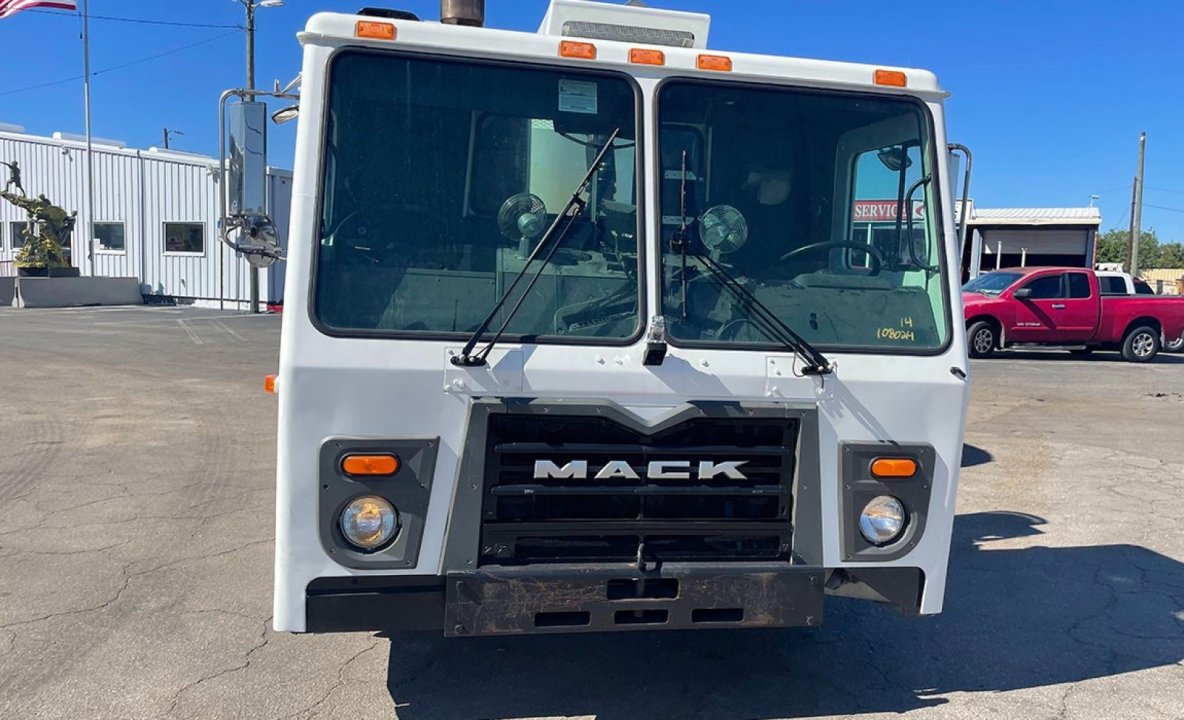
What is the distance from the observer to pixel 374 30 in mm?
3260

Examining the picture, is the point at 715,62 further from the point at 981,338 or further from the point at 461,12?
the point at 981,338

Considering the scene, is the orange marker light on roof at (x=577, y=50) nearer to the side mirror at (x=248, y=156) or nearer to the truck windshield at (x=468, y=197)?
the truck windshield at (x=468, y=197)

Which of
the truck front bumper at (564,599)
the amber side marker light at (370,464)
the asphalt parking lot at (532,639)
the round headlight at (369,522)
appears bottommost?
the asphalt parking lot at (532,639)

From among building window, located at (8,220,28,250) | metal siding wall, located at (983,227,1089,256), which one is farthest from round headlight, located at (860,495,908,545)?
building window, located at (8,220,28,250)

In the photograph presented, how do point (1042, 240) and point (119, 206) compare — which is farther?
point (119, 206)

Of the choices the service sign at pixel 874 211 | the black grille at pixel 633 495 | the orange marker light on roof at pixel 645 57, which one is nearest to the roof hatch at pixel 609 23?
the orange marker light on roof at pixel 645 57

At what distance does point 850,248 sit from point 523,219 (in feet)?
4.30

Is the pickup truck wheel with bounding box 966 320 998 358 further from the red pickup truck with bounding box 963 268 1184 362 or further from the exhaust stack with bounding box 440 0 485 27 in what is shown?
the exhaust stack with bounding box 440 0 485 27

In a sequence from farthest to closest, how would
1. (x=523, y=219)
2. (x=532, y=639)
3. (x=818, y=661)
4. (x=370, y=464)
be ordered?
(x=532, y=639), (x=818, y=661), (x=523, y=219), (x=370, y=464)

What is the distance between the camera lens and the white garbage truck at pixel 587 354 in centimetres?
320

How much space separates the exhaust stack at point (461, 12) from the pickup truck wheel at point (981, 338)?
52.3 ft

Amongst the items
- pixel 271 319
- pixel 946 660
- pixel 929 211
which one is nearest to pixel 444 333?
pixel 929 211

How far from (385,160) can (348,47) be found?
1.31 ft

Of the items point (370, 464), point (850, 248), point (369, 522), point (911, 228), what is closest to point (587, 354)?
point (370, 464)
